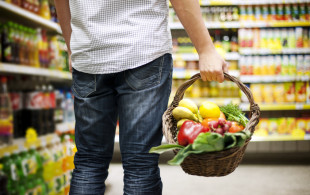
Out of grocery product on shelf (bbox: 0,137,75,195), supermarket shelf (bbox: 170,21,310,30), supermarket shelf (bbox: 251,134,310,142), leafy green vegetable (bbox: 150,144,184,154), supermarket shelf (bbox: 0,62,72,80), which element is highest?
supermarket shelf (bbox: 170,21,310,30)

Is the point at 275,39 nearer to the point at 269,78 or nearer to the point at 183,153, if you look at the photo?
the point at 269,78

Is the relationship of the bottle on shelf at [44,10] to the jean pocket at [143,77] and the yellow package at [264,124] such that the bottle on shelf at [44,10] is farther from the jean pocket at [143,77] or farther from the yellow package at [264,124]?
the yellow package at [264,124]

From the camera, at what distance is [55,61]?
2.51m

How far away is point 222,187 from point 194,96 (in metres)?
1.37

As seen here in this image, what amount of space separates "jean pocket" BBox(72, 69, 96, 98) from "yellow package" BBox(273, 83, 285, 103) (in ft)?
10.3

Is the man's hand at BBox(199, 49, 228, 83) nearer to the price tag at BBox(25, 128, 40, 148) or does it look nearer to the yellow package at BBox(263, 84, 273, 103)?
the price tag at BBox(25, 128, 40, 148)

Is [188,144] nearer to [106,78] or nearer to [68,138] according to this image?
[106,78]

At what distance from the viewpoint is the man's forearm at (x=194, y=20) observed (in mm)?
1163

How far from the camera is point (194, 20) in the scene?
1172 mm

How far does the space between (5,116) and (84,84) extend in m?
0.81

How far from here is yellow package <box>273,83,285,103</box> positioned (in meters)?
3.88

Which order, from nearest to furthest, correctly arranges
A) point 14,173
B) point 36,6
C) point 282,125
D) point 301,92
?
point 14,173, point 36,6, point 301,92, point 282,125

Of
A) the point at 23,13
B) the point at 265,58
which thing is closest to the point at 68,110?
the point at 23,13

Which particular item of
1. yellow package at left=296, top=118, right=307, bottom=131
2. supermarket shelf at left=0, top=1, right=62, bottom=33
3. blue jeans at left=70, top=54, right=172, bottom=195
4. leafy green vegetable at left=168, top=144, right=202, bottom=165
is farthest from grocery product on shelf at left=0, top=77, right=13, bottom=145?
yellow package at left=296, top=118, right=307, bottom=131
